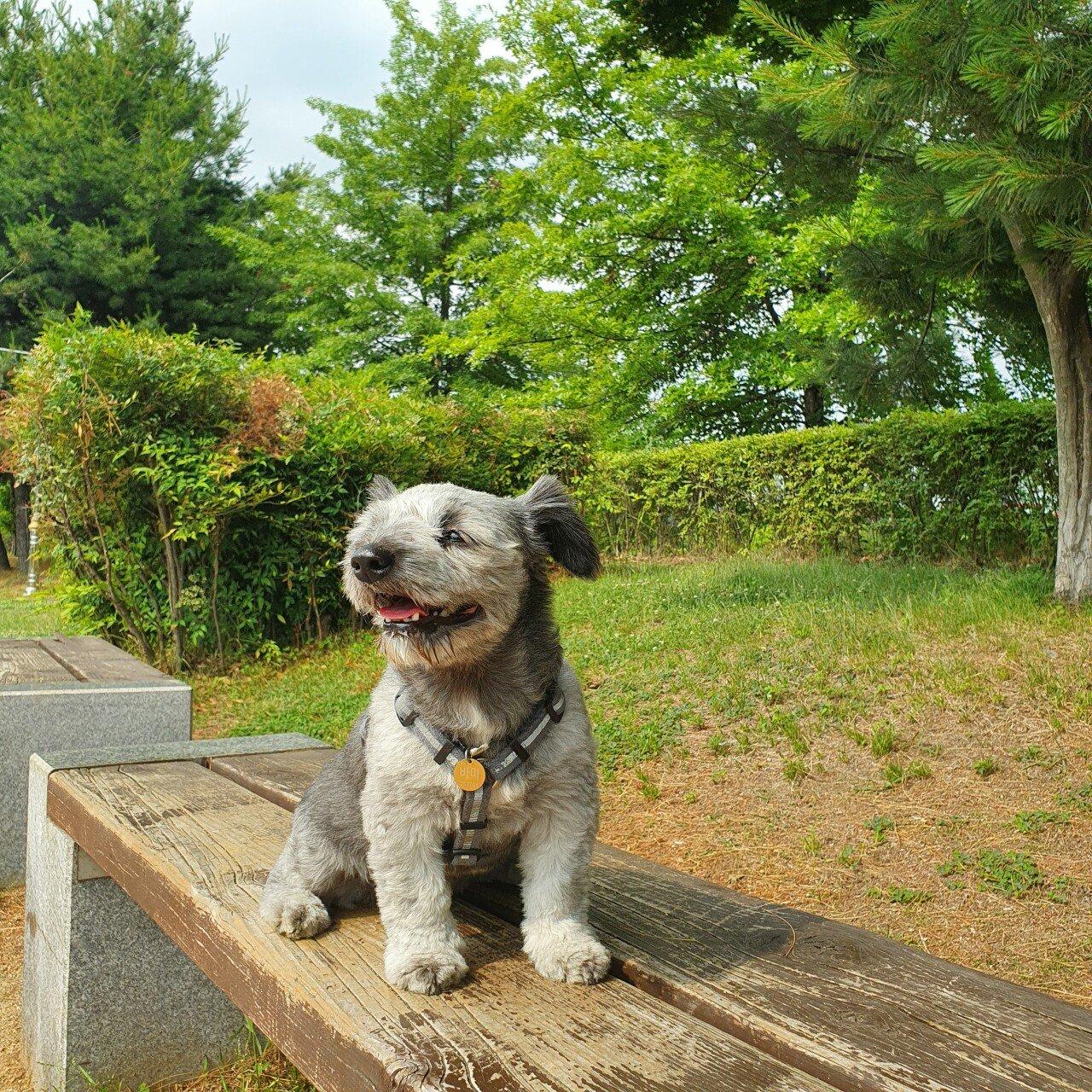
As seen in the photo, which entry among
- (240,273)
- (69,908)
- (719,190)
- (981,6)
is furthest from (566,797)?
(240,273)

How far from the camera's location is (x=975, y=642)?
24.1ft

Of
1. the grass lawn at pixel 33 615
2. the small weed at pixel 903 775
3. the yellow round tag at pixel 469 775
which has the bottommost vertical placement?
the grass lawn at pixel 33 615

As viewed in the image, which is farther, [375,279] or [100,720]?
[375,279]

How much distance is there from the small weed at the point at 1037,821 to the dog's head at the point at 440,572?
403 cm

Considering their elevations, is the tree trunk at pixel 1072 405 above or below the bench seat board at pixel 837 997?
above

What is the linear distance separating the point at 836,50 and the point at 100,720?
606 centimetres

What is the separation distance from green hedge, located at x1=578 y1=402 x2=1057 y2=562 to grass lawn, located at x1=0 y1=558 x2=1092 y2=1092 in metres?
1.57

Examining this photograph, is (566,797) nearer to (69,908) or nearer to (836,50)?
(69,908)

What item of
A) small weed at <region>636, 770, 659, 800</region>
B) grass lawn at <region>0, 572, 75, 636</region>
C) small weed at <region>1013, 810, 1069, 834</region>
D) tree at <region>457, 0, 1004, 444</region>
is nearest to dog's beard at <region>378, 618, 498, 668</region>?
small weed at <region>636, 770, 659, 800</region>

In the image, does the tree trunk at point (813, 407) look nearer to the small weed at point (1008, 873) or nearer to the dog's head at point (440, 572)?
the small weed at point (1008, 873)

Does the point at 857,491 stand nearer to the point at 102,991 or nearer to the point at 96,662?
the point at 96,662


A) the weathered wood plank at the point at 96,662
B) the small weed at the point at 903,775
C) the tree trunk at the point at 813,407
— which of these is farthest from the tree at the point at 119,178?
the small weed at the point at 903,775

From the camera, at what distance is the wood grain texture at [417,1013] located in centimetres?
156

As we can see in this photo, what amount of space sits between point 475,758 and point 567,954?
0.43 m
